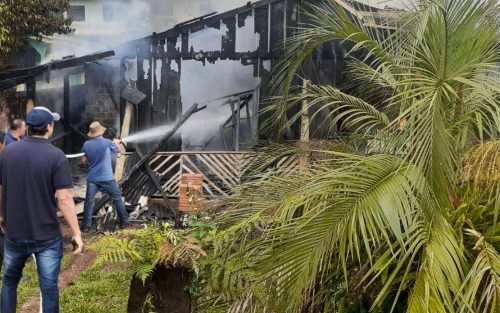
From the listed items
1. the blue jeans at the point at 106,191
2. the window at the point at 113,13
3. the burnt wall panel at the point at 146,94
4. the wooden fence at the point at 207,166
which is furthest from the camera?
the window at the point at 113,13

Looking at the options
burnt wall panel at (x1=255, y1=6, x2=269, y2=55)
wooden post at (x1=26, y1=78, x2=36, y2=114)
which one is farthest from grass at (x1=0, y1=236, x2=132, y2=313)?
burnt wall panel at (x1=255, y1=6, x2=269, y2=55)

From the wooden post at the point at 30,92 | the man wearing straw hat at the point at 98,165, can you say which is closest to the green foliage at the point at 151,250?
the man wearing straw hat at the point at 98,165

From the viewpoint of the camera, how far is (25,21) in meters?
12.4

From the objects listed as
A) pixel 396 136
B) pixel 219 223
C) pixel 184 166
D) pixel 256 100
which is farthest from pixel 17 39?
pixel 396 136

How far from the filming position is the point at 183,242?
4.31 meters

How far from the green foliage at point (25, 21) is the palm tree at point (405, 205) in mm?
9338

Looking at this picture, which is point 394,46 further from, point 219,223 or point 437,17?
point 219,223

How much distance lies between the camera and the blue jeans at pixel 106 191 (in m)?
8.86

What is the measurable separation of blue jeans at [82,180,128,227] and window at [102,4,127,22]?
13394mm

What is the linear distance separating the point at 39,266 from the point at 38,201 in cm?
48

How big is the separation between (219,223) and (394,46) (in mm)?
1876

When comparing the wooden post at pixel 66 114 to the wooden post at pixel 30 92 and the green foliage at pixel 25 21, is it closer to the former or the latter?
the green foliage at pixel 25 21

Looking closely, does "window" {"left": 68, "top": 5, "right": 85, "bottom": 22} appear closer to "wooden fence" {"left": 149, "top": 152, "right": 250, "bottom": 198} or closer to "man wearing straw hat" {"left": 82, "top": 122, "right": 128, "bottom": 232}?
"wooden fence" {"left": 149, "top": 152, "right": 250, "bottom": 198}

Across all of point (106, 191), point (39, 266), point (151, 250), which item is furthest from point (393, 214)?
point (106, 191)
